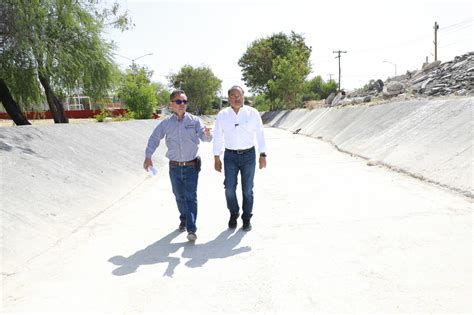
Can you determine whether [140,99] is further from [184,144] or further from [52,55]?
[184,144]

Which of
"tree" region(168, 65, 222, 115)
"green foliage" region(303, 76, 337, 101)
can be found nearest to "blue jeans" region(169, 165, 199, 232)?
"tree" region(168, 65, 222, 115)

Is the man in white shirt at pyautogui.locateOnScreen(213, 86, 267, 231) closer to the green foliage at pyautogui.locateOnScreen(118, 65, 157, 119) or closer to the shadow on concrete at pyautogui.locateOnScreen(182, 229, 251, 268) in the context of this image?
the shadow on concrete at pyautogui.locateOnScreen(182, 229, 251, 268)

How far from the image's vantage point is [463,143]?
7.64m

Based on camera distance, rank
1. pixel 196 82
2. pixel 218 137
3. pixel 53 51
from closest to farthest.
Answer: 1. pixel 218 137
2. pixel 53 51
3. pixel 196 82

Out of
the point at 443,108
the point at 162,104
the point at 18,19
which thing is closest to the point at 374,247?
the point at 443,108

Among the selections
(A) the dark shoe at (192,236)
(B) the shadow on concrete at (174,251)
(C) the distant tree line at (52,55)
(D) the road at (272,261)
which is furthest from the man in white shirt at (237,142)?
(C) the distant tree line at (52,55)

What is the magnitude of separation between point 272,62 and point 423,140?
161ft

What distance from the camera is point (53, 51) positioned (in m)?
12.3

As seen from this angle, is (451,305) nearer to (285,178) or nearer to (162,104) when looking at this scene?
(285,178)

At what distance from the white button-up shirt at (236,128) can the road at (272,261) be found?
1.18 meters

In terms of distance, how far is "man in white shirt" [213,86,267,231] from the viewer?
4820mm

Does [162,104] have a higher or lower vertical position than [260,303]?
higher

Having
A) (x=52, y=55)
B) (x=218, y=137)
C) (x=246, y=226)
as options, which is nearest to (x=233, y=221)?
(x=246, y=226)

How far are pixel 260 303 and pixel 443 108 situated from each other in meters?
9.69
